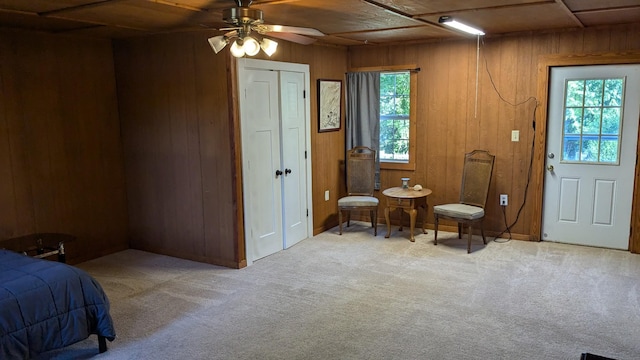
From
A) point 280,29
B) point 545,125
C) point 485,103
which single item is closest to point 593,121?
point 545,125

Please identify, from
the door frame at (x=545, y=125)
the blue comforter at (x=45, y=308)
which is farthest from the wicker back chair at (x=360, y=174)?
the blue comforter at (x=45, y=308)

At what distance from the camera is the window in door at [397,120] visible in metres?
6.08

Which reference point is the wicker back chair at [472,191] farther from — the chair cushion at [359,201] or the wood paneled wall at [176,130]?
the chair cushion at [359,201]

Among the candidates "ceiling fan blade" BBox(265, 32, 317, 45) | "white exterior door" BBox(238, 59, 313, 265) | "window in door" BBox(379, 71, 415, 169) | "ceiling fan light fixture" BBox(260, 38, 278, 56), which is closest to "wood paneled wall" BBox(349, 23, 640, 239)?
"window in door" BBox(379, 71, 415, 169)

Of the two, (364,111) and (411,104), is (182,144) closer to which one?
(364,111)

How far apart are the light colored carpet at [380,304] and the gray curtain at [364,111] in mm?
1495

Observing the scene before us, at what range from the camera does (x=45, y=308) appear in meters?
2.86

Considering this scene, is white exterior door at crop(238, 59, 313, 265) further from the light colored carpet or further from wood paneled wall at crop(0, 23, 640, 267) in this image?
the light colored carpet

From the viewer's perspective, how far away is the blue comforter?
2715 millimetres

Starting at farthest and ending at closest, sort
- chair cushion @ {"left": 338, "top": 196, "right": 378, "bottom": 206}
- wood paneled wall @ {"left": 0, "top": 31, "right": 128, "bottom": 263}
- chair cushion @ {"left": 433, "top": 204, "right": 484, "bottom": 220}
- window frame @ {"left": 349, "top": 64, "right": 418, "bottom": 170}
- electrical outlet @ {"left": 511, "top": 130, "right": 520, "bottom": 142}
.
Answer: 1. window frame @ {"left": 349, "top": 64, "right": 418, "bottom": 170}
2. chair cushion @ {"left": 338, "top": 196, "right": 378, "bottom": 206}
3. electrical outlet @ {"left": 511, "top": 130, "right": 520, "bottom": 142}
4. chair cushion @ {"left": 433, "top": 204, "right": 484, "bottom": 220}
5. wood paneled wall @ {"left": 0, "top": 31, "right": 128, "bottom": 263}

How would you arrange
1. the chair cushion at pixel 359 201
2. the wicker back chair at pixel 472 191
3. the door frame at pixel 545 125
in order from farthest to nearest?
the chair cushion at pixel 359 201 < the wicker back chair at pixel 472 191 < the door frame at pixel 545 125

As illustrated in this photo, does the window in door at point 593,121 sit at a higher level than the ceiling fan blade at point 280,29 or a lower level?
lower

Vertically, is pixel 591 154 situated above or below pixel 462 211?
above

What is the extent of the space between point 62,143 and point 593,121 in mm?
5400
